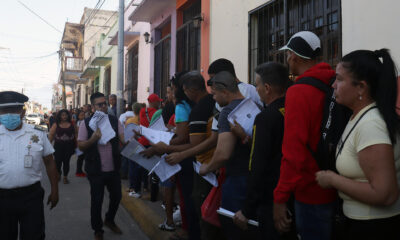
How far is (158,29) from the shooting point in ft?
40.5

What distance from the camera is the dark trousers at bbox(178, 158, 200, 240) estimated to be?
11.8ft

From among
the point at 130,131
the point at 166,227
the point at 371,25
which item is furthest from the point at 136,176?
the point at 371,25

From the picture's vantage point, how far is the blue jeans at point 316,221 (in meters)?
1.97

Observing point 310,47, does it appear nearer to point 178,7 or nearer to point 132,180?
point 132,180

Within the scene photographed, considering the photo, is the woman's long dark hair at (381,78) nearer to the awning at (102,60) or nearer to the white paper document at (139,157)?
the white paper document at (139,157)

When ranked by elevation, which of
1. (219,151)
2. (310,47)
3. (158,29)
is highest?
(158,29)

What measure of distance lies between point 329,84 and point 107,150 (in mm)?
3093

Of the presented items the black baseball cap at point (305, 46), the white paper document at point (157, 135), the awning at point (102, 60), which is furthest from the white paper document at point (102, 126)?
the awning at point (102, 60)

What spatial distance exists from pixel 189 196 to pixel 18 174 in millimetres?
1679

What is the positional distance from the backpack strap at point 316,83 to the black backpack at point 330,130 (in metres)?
0.04

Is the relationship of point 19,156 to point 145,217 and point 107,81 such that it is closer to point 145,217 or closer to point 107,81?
point 145,217

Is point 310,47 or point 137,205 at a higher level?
point 310,47

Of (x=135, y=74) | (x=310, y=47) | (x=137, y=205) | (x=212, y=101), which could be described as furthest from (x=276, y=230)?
(x=135, y=74)

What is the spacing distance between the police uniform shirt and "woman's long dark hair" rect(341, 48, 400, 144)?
8.45 feet
